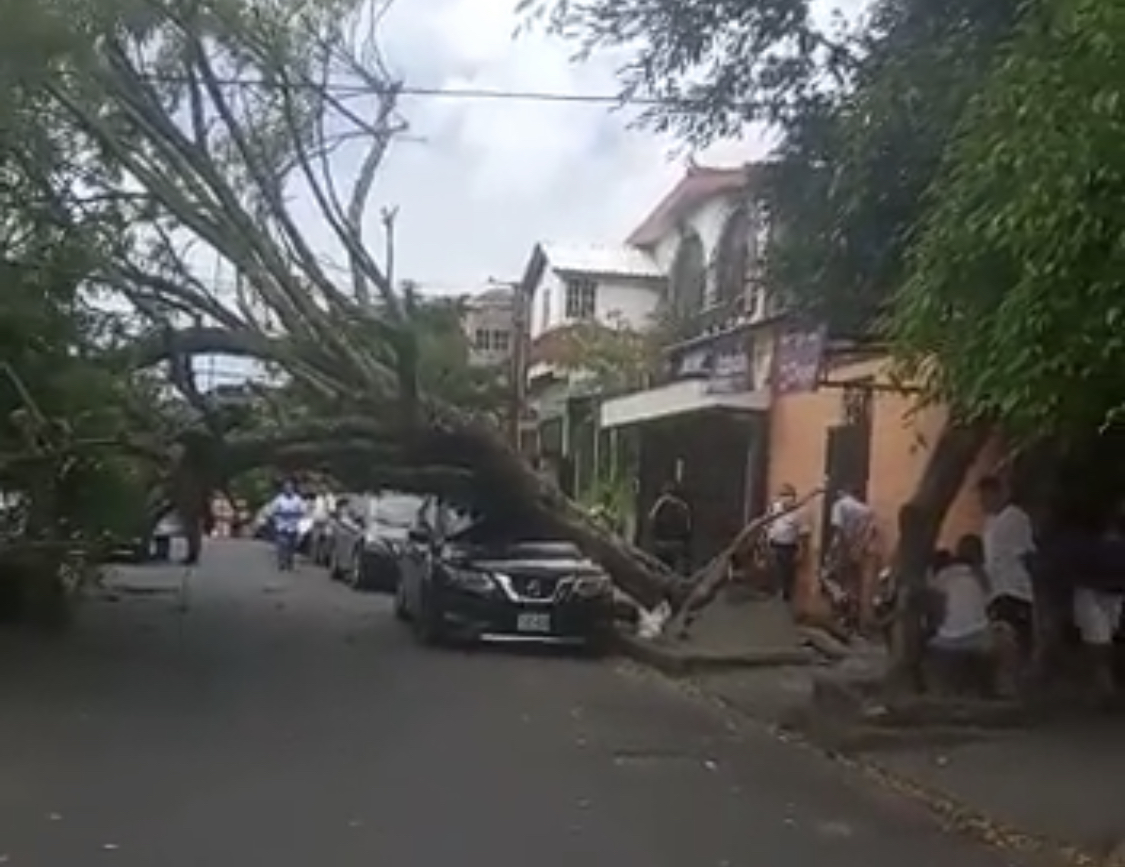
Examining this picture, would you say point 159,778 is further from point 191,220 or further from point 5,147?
point 191,220

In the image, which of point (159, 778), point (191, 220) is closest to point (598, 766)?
point (159, 778)

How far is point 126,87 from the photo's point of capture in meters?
23.2

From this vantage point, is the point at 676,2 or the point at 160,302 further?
the point at 160,302

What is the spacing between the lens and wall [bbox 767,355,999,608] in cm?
2182

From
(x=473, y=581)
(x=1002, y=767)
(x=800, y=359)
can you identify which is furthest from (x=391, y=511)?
(x=1002, y=767)

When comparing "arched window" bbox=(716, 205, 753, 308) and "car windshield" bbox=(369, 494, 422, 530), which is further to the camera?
"car windshield" bbox=(369, 494, 422, 530)

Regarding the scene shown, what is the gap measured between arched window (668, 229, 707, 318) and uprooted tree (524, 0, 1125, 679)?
2277cm

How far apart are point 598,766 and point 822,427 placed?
14.6m

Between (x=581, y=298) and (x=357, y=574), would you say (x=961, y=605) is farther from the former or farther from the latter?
(x=581, y=298)

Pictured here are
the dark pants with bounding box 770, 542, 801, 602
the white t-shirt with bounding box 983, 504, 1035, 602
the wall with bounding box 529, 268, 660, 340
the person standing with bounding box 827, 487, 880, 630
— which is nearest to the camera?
the white t-shirt with bounding box 983, 504, 1035, 602

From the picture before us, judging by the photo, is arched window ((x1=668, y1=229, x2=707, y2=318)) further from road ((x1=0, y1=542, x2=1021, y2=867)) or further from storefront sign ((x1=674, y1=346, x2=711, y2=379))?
road ((x1=0, y1=542, x2=1021, y2=867))

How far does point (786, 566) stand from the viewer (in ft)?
87.7

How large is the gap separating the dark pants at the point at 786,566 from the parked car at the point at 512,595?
10.2ft

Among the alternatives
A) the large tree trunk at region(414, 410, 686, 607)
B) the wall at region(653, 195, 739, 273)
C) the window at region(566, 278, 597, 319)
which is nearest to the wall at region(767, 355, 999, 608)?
the large tree trunk at region(414, 410, 686, 607)
